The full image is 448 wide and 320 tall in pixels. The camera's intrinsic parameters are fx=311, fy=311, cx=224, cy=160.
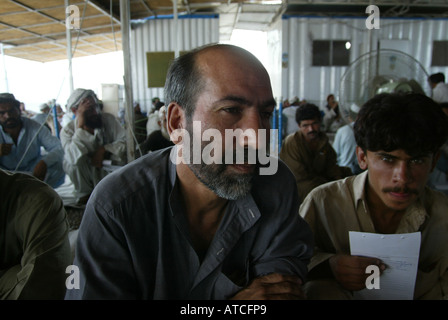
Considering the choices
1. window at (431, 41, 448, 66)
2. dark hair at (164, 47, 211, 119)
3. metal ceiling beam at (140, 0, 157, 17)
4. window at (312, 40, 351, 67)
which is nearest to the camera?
dark hair at (164, 47, 211, 119)

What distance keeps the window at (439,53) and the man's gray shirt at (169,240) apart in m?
11.7

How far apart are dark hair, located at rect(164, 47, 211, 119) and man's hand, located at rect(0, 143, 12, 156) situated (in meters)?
3.03

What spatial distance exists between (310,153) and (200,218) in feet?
7.96

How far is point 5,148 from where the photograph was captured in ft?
10.9

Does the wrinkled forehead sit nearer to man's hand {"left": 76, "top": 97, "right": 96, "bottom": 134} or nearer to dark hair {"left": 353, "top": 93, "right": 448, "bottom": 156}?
man's hand {"left": 76, "top": 97, "right": 96, "bottom": 134}

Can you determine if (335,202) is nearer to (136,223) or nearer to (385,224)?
(385,224)

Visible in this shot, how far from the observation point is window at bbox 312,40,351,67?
9.98 metres

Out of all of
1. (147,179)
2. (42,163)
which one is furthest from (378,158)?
(42,163)

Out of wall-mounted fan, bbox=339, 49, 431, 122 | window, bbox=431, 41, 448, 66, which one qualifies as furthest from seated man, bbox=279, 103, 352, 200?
window, bbox=431, 41, 448, 66

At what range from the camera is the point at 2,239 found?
1.28 metres

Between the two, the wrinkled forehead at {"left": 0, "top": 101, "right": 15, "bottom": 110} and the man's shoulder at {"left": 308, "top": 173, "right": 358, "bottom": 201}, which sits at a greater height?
the wrinkled forehead at {"left": 0, "top": 101, "right": 15, "bottom": 110}

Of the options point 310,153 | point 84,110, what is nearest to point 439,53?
point 310,153

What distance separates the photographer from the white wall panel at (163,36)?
9234 mm
